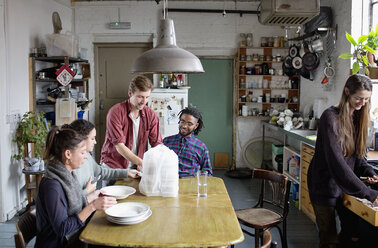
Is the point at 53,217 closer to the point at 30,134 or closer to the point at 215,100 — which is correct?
the point at 30,134

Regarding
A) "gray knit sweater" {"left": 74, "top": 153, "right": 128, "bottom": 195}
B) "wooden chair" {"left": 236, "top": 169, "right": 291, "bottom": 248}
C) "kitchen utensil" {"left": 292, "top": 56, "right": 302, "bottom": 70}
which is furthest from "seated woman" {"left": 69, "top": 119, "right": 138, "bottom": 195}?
"kitchen utensil" {"left": 292, "top": 56, "right": 302, "bottom": 70}

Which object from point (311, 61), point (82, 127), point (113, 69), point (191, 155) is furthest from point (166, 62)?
point (113, 69)

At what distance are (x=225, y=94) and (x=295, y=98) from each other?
121cm

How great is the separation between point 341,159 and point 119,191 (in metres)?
1.49

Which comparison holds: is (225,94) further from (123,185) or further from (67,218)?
(67,218)

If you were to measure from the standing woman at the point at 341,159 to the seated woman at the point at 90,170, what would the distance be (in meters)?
1.40

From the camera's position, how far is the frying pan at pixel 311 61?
4805mm

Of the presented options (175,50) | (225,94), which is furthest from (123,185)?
(225,94)

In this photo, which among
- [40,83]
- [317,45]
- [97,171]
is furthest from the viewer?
[40,83]

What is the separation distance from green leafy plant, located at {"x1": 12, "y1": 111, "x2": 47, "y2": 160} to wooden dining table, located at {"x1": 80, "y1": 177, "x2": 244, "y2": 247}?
2.16 m

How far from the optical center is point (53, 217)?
6.00ft

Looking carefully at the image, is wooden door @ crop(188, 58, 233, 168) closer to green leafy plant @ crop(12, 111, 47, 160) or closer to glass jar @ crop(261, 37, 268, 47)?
glass jar @ crop(261, 37, 268, 47)

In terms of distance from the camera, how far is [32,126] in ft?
13.4

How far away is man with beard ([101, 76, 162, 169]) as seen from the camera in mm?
2850
